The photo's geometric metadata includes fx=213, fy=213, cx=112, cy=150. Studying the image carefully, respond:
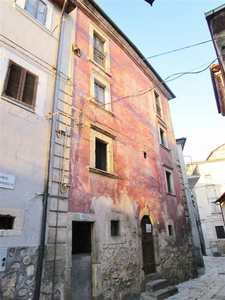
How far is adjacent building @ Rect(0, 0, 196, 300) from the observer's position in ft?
16.9

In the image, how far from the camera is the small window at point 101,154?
330 inches

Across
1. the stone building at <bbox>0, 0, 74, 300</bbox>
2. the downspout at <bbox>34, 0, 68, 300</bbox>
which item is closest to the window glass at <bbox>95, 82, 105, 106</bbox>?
the stone building at <bbox>0, 0, 74, 300</bbox>

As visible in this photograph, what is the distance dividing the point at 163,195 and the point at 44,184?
7286 millimetres

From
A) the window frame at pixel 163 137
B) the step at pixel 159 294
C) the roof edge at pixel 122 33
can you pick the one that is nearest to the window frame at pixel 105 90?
the roof edge at pixel 122 33

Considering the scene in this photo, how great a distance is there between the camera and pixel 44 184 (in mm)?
5758

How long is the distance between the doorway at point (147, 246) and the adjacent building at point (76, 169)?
1.5 inches

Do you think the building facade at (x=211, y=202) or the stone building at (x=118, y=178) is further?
the building facade at (x=211, y=202)

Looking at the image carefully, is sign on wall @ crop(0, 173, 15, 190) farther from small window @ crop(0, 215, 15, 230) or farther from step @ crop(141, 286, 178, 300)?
step @ crop(141, 286, 178, 300)

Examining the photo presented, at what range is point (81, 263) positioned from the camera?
6.22 metres

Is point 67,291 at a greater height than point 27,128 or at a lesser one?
lesser

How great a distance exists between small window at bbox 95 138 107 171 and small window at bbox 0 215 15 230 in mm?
3968

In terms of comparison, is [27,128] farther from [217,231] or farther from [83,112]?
[217,231]

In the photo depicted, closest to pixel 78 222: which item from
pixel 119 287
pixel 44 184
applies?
pixel 44 184

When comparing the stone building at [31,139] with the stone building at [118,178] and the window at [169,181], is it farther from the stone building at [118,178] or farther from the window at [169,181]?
the window at [169,181]
